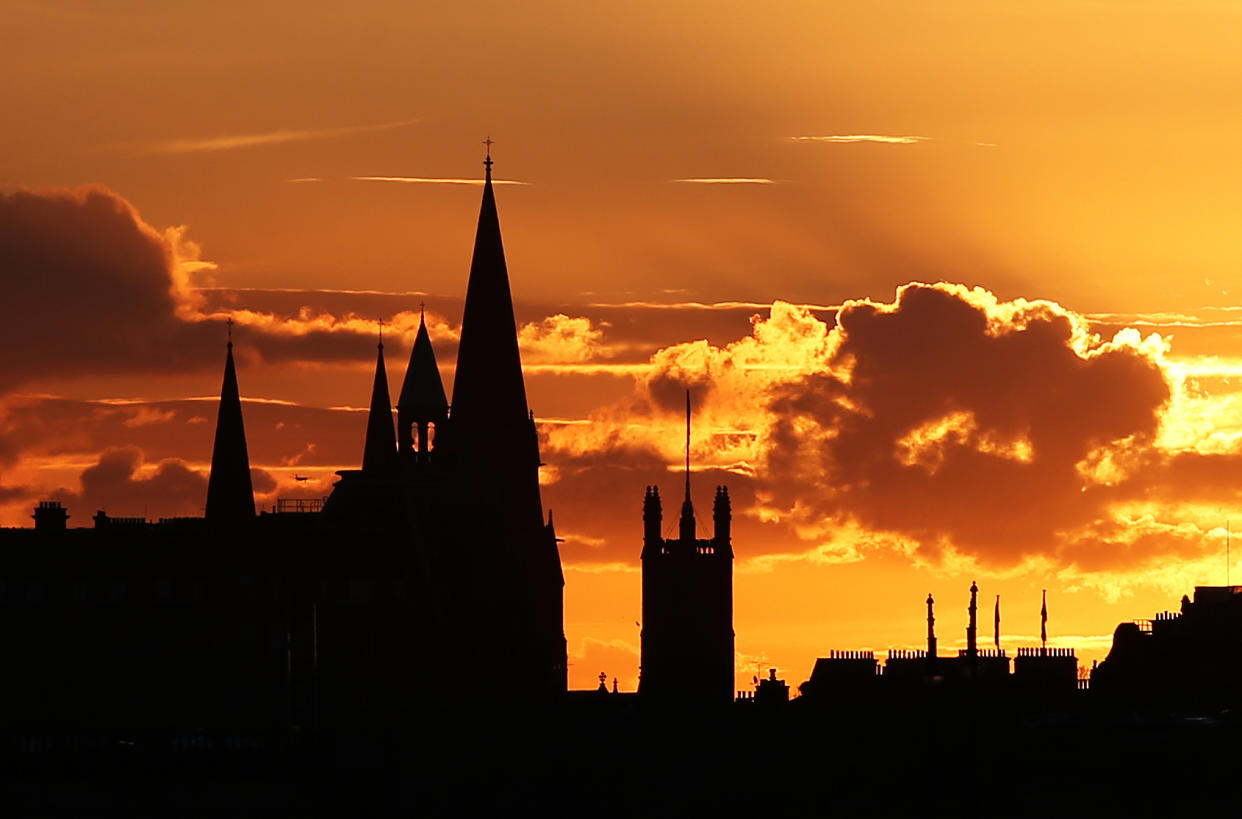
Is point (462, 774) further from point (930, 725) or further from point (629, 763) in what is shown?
point (930, 725)

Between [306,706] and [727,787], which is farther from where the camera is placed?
[306,706]

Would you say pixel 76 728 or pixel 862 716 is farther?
pixel 76 728

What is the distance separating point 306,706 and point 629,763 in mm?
63781

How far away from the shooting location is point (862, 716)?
14050 cm

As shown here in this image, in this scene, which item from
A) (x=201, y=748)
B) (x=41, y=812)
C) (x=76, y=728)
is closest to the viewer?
(x=41, y=812)

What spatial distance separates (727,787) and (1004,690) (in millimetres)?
53673

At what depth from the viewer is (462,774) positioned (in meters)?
136

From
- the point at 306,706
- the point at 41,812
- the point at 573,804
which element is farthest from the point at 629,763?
the point at 306,706

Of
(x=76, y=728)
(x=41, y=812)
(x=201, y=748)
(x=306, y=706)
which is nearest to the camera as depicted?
(x=41, y=812)

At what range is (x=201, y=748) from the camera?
14012 cm

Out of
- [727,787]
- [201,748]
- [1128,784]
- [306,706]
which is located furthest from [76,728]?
[1128,784]

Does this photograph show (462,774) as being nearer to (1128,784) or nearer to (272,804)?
(272,804)

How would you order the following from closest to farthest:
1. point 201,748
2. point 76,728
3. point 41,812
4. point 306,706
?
1. point 41,812
2. point 201,748
3. point 76,728
4. point 306,706

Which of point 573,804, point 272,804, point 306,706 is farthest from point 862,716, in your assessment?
point 306,706
